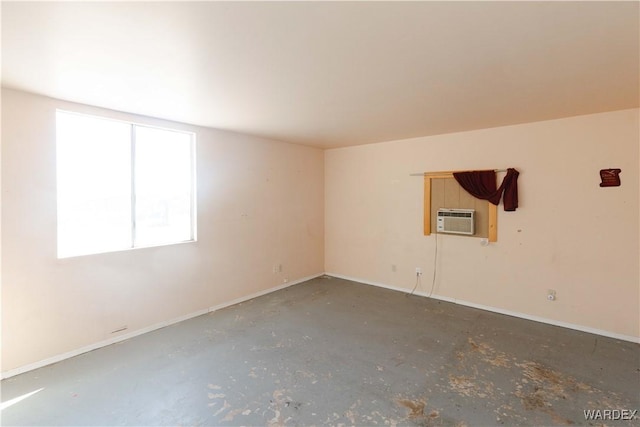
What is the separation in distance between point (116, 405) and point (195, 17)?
102 inches

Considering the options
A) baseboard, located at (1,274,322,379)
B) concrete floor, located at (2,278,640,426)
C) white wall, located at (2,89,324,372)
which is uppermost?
white wall, located at (2,89,324,372)

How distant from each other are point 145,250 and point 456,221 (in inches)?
156

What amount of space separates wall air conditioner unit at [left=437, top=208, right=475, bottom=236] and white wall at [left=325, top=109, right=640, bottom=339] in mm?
164

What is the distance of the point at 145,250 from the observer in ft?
10.9

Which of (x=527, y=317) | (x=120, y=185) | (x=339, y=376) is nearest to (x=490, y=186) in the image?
(x=527, y=317)

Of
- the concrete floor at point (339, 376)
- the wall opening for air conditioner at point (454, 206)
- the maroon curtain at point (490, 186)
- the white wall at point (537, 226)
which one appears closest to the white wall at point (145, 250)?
the concrete floor at point (339, 376)

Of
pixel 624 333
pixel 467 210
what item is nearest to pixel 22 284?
pixel 467 210

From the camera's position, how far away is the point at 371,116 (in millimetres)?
3340

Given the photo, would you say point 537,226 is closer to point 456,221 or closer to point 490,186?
point 490,186

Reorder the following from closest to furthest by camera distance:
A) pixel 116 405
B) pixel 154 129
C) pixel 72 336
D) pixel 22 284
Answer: pixel 116 405 < pixel 22 284 < pixel 72 336 < pixel 154 129

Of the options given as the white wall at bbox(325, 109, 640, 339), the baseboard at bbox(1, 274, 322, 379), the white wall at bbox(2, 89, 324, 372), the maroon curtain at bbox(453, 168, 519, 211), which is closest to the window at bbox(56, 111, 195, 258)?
the white wall at bbox(2, 89, 324, 372)

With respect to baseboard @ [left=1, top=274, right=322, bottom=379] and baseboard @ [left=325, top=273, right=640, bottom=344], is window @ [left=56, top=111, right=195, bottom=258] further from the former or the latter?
baseboard @ [left=325, top=273, right=640, bottom=344]

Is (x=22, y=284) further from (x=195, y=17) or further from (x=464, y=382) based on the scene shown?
(x=464, y=382)

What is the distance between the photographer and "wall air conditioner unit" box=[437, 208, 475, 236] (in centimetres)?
406
